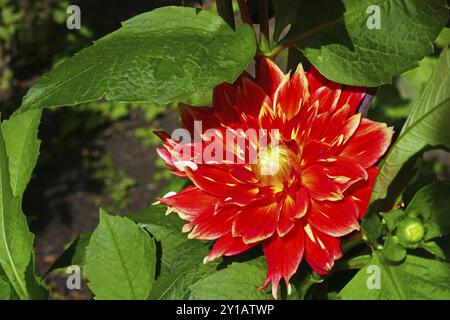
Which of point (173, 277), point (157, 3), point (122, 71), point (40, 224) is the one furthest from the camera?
point (157, 3)

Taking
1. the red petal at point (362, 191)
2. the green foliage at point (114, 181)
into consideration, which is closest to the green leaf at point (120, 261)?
the red petal at point (362, 191)

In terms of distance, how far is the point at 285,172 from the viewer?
743mm

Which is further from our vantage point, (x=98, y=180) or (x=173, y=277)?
(x=98, y=180)

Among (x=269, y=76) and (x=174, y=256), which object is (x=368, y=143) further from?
(x=174, y=256)

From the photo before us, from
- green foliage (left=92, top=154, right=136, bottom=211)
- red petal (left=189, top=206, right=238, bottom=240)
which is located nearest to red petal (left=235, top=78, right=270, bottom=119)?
red petal (left=189, top=206, right=238, bottom=240)

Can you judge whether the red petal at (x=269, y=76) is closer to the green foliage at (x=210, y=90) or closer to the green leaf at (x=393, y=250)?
the green foliage at (x=210, y=90)

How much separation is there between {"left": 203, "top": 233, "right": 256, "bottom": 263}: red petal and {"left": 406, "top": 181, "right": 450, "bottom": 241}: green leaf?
0.16m

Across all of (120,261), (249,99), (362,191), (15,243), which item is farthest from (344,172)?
(15,243)

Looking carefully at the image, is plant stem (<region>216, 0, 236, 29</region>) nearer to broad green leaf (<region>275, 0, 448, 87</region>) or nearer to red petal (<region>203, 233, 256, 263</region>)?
broad green leaf (<region>275, 0, 448, 87</region>)

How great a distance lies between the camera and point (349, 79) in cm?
72

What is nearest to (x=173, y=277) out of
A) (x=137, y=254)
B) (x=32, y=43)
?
(x=137, y=254)

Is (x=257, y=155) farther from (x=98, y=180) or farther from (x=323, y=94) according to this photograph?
(x=98, y=180)

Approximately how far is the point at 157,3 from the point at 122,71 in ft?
8.38

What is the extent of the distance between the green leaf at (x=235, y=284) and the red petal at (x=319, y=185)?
0.32 feet
